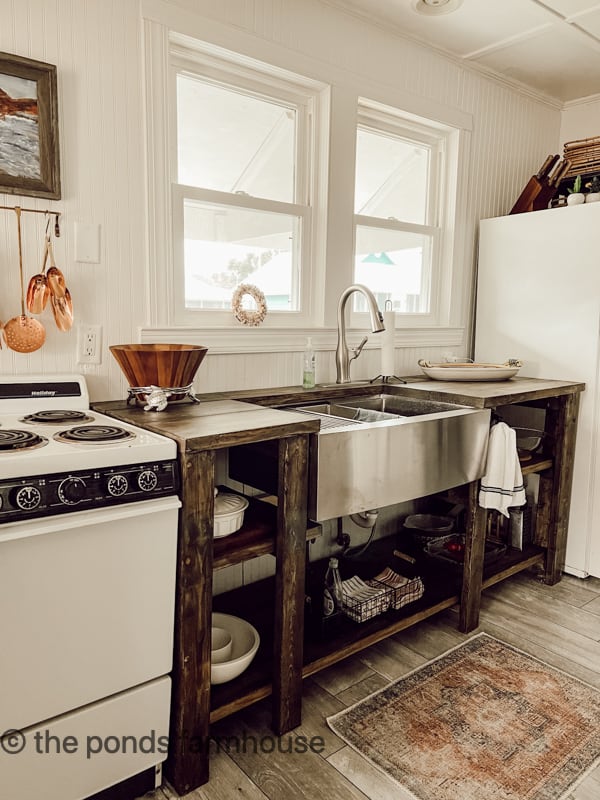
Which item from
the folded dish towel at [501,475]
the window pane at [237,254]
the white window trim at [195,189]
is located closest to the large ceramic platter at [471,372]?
the folded dish towel at [501,475]

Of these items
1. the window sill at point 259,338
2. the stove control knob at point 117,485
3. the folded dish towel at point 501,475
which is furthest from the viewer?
the folded dish towel at point 501,475

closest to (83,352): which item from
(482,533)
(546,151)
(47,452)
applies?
(47,452)

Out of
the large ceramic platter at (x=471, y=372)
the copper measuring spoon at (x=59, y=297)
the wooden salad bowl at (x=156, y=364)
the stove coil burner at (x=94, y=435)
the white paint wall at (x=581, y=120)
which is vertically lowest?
the stove coil burner at (x=94, y=435)

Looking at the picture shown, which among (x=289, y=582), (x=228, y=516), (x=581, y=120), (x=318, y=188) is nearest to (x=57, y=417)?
(x=228, y=516)

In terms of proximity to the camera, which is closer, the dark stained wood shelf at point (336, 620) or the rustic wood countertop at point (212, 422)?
the rustic wood countertop at point (212, 422)

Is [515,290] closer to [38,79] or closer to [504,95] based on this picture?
[504,95]

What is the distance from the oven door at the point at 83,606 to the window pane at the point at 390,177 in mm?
1950

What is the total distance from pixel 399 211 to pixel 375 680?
2129 mm

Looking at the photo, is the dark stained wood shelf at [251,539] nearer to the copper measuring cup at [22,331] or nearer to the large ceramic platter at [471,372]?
the copper measuring cup at [22,331]

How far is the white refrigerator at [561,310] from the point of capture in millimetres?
2740

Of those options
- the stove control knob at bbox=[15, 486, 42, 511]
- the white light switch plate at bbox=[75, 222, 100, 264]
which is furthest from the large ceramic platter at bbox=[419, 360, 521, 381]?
the stove control knob at bbox=[15, 486, 42, 511]

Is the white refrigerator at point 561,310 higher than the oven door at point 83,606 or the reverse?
higher

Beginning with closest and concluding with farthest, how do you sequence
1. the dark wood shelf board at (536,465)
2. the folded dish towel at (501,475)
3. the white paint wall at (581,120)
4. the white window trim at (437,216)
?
the folded dish towel at (501,475)
the dark wood shelf board at (536,465)
the white window trim at (437,216)
the white paint wall at (581,120)

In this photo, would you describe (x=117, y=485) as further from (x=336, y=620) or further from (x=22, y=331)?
(x=336, y=620)
